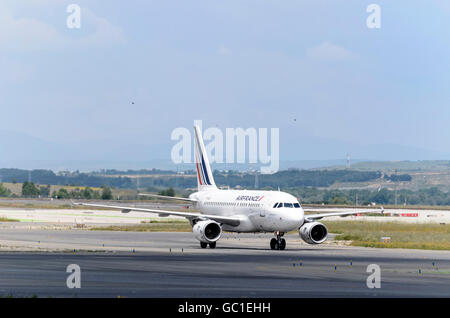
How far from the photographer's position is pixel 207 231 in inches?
2172

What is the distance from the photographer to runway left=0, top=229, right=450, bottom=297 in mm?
27562

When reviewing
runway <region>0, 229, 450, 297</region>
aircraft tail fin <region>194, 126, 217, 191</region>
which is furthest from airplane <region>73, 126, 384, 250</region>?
aircraft tail fin <region>194, 126, 217, 191</region>

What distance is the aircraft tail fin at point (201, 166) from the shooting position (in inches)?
2598

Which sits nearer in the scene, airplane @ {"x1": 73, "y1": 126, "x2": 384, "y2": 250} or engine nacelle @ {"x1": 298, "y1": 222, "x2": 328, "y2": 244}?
airplane @ {"x1": 73, "y1": 126, "x2": 384, "y2": 250}

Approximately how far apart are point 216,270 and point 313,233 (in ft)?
64.6

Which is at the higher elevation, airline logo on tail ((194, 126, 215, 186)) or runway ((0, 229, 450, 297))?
airline logo on tail ((194, 126, 215, 186))

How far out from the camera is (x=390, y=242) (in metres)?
60.5

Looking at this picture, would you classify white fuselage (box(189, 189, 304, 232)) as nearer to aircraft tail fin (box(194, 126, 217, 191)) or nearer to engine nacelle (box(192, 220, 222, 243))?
engine nacelle (box(192, 220, 222, 243))

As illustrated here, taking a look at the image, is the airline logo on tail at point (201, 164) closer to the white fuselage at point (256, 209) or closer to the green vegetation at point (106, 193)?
the white fuselage at point (256, 209)

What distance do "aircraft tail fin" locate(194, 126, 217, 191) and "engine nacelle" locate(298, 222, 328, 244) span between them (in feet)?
40.3

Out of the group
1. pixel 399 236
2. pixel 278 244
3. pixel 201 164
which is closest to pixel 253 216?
pixel 278 244

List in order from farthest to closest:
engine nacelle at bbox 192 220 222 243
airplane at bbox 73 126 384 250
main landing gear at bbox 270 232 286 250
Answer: engine nacelle at bbox 192 220 222 243 → main landing gear at bbox 270 232 286 250 → airplane at bbox 73 126 384 250

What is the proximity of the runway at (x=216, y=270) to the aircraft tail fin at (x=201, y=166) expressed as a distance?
22.2 ft

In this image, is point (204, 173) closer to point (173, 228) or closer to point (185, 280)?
point (173, 228)
